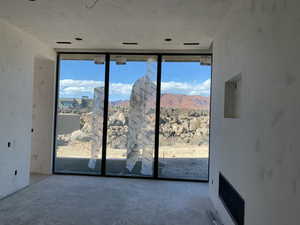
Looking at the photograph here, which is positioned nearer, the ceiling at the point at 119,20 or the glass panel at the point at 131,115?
the ceiling at the point at 119,20

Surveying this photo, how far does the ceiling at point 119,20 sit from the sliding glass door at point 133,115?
63cm

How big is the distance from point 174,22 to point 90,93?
107 inches

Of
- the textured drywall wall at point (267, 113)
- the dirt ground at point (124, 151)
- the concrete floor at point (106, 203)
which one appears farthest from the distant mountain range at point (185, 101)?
the textured drywall wall at point (267, 113)

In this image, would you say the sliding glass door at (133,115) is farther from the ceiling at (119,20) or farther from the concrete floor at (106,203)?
the ceiling at (119,20)

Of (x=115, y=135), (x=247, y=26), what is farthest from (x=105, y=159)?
(x=247, y=26)

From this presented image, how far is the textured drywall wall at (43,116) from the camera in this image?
5.37 m

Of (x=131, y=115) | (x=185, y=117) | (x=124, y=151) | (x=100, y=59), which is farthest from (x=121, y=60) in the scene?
(x=124, y=151)

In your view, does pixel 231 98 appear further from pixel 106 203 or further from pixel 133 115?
pixel 133 115

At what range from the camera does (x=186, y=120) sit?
5207 mm

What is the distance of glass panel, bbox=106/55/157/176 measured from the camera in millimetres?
5273

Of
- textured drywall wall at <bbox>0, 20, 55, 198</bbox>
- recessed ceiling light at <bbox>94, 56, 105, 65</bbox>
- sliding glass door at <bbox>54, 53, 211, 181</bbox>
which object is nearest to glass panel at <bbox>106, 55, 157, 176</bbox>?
sliding glass door at <bbox>54, 53, 211, 181</bbox>

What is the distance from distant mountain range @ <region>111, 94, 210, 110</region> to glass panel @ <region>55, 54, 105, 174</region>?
141cm

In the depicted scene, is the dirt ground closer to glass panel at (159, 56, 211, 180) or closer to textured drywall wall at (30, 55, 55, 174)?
glass panel at (159, 56, 211, 180)

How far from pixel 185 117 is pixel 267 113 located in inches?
139
